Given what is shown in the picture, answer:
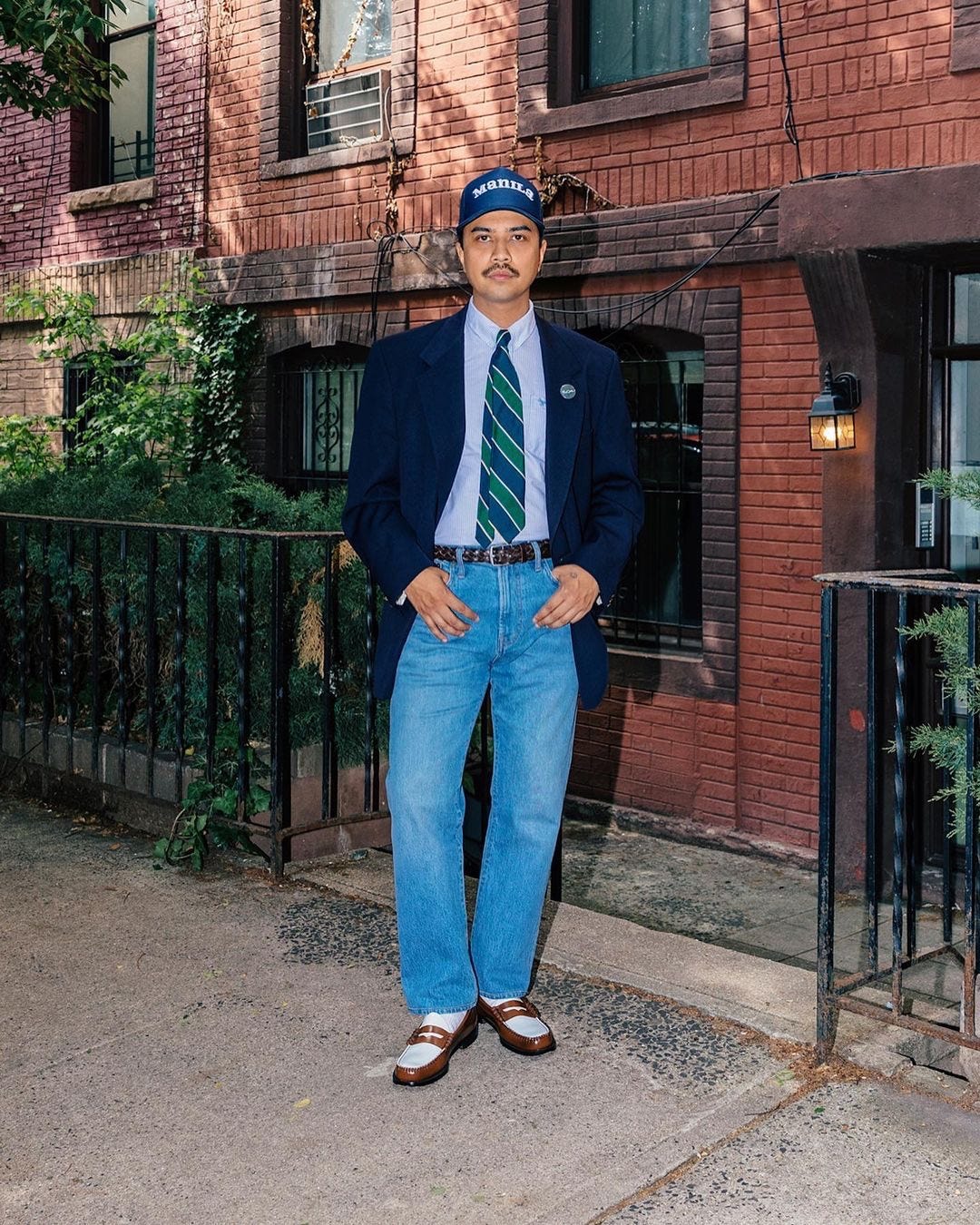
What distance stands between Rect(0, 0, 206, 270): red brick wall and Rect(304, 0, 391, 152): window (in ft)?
3.24

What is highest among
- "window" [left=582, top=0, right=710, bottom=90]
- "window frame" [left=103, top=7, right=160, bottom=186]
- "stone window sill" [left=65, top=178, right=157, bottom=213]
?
"window frame" [left=103, top=7, right=160, bottom=186]

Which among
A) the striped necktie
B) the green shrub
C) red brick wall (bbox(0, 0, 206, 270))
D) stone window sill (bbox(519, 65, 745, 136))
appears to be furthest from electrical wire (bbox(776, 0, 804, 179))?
red brick wall (bbox(0, 0, 206, 270))

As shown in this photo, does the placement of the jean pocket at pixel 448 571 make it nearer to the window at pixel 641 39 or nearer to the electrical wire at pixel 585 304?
the electrical wire at pixel 585 304

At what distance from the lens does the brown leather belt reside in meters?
3.78

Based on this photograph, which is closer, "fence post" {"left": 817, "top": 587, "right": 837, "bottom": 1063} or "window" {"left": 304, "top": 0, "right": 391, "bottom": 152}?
"fence post" {"left": 817, "top": 587, "right": 837, "bottom": 1063}

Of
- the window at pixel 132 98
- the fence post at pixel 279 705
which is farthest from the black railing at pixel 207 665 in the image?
the window at pixel 132 98

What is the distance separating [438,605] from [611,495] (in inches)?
23.2

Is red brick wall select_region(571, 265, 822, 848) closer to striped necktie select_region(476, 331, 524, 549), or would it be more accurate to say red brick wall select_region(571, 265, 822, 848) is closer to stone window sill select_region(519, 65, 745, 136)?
stone window sill select_region(519, 65, 745, 136)

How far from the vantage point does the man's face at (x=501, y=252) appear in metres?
3.78

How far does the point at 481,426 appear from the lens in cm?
382

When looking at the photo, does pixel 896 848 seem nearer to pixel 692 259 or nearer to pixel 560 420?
pixel 560 420

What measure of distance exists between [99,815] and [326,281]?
461cm

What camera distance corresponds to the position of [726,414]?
7.95 m

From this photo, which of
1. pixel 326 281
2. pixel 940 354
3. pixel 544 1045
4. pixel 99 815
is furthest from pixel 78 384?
pixel 544 1045
